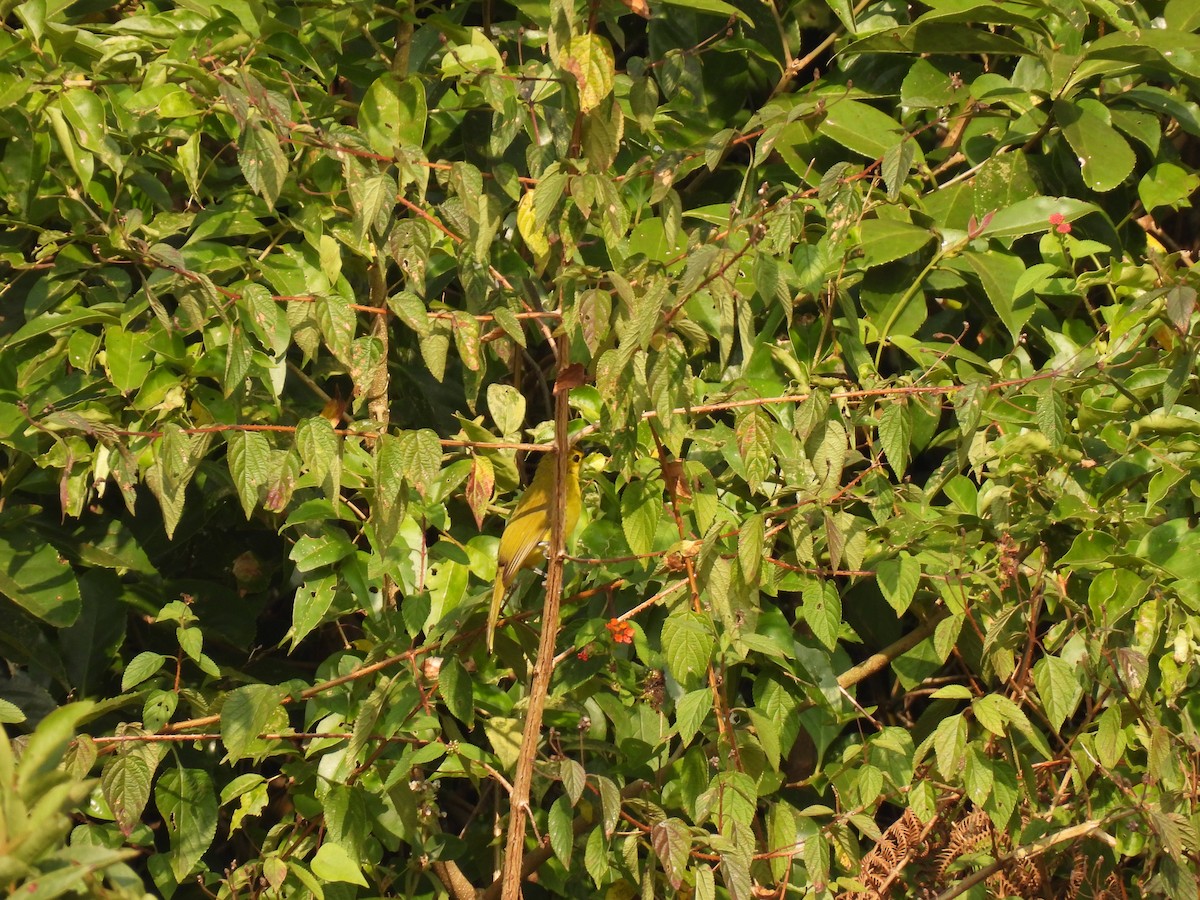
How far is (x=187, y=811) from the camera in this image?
1977 mm

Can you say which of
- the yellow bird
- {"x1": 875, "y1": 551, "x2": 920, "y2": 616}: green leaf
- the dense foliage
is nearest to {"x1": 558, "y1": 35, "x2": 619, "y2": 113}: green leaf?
the dense foliage

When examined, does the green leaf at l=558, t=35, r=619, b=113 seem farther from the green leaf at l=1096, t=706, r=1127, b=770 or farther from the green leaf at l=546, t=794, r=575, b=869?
the green leaf at l=1096, t=706, r=1127, b=770

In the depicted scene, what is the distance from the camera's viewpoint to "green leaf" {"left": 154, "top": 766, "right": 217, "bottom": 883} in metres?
1.96

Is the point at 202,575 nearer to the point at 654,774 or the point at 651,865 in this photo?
the point at 654,774

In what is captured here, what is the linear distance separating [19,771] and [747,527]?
88 cm

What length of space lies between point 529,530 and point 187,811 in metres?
0.69

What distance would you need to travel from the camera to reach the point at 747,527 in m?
1.54

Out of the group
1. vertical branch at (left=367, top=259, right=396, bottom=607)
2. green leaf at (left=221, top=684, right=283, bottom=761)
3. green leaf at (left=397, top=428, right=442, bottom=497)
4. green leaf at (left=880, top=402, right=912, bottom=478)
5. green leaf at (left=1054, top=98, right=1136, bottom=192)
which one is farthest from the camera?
green leaf at (left=1054, top=98, right=1136, bottom=192)

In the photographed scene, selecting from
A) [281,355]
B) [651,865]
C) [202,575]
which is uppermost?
[281,355]

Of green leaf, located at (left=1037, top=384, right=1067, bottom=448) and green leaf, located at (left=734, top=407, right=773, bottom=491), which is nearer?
green leaf, located at (left=734, top=407, right=773, bottom=491)

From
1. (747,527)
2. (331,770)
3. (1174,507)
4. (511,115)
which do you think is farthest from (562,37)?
(1174,507)

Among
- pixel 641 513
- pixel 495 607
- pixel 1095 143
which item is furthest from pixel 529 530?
pixel 1095 143

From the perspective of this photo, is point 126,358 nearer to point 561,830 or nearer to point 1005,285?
point 561,830

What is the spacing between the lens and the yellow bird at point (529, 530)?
6.27ft
